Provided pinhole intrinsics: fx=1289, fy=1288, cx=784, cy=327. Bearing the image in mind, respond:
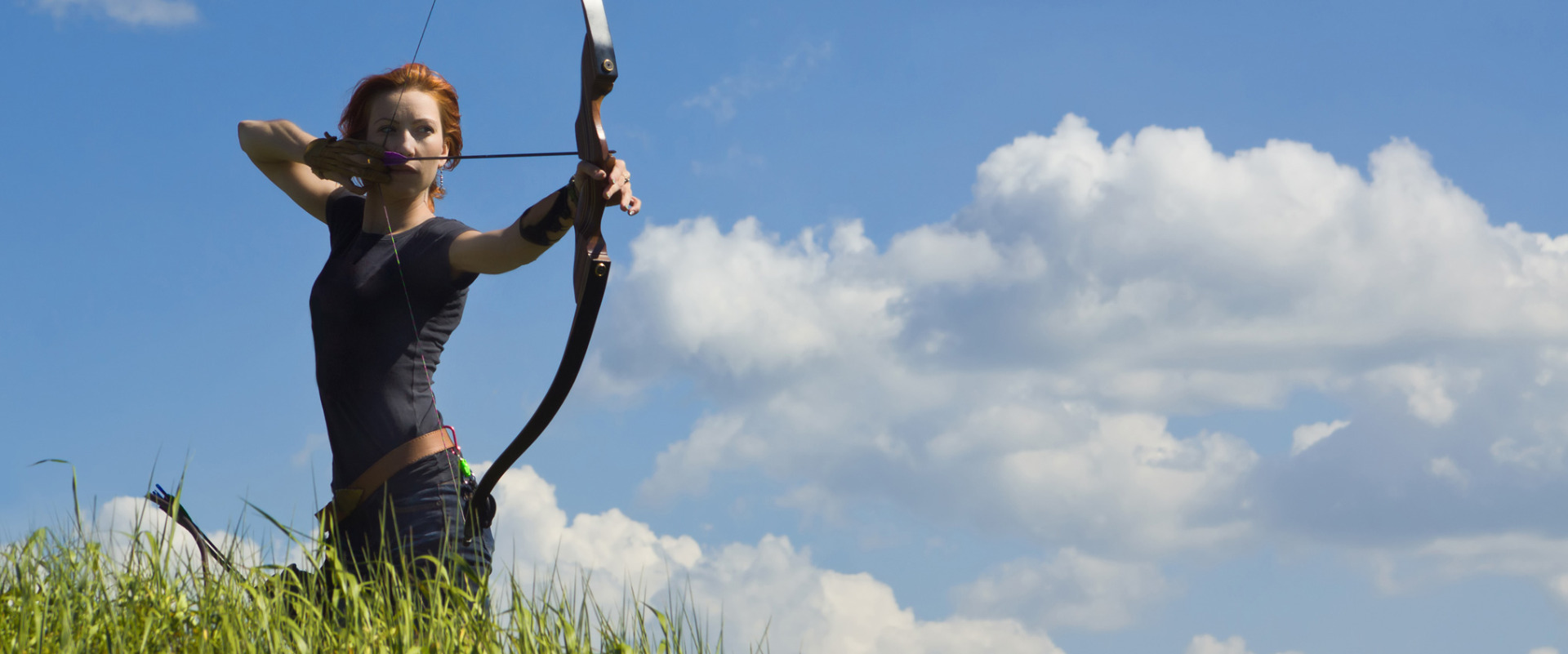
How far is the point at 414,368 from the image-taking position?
3605 mm

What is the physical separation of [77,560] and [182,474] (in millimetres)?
395

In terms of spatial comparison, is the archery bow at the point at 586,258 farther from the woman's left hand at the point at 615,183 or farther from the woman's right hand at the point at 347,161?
the woman's right hand at the point at 347,161

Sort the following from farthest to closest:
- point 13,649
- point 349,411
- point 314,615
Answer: point 349,411, point 314,615, point 13,649

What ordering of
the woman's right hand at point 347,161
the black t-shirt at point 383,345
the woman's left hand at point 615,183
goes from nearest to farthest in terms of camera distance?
the woman's left hand at point 615,183 < the black t-shirt at point 383,345 < the woman's right hand at point 347,161

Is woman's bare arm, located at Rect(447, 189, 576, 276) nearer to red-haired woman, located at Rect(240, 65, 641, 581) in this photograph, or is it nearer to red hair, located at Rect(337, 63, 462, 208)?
red-haired woman, located at Rect(240, 65, 641, 581)

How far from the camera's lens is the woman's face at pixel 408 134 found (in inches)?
150

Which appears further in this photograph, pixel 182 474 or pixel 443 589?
pixel 182 474

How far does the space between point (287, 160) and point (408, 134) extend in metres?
0.77

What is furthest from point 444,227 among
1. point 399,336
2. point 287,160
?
point 287,160

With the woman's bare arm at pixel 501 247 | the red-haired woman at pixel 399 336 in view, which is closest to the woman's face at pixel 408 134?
the red-haired woman at pixel 399 336

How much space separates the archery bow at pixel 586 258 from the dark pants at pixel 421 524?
0.19ft

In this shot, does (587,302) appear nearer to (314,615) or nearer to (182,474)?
(314,615)

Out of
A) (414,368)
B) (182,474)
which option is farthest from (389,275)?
(182,474)

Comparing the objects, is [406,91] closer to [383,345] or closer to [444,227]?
[444,227]
